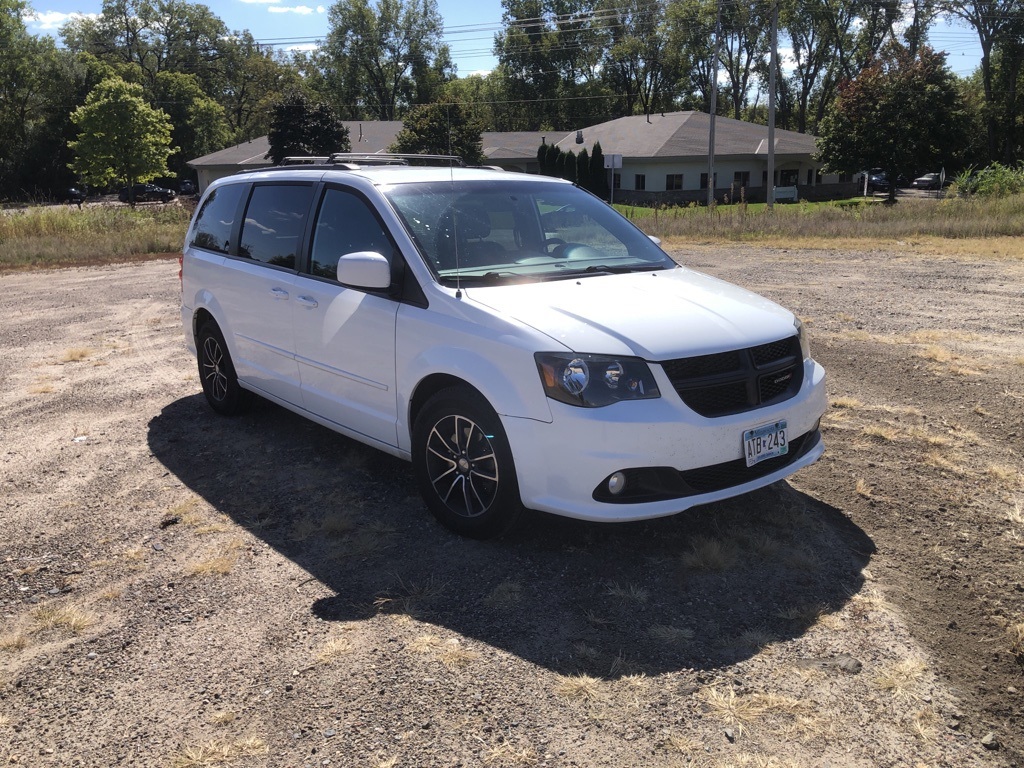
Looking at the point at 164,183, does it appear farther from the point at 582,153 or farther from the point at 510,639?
the point at 510,639

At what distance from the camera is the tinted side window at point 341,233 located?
15.8ft

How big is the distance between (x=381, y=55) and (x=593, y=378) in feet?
279

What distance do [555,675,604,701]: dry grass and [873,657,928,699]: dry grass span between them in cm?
104

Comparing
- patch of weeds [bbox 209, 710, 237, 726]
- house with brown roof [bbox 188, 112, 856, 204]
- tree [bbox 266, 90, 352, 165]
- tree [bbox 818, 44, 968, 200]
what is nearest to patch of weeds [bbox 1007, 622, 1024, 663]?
patch of weeds [bbox 209, 710, 237, 726]

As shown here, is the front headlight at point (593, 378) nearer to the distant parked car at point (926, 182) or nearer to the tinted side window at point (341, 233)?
the tinted side window at point (341, 233)

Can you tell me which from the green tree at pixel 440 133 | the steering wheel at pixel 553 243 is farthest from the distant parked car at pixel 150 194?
the steering wheel at pixel 553 243

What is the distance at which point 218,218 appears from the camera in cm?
655

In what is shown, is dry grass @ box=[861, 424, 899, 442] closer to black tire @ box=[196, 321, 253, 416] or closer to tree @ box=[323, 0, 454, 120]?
black tire @ box=[196, 321, 253, 416]

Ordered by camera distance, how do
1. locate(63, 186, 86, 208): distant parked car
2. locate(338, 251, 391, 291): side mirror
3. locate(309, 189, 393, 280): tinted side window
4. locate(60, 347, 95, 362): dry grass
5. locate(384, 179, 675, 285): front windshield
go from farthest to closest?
locate(63, 186, 86, 208): distant parked car, locate(60, 347, 95, 362): dry grass, locate(309, 189, 393, 280): tinted side window, locate(384, 179, 675, 285): front windshield, locate(338, 251, 391, 291): side mirror

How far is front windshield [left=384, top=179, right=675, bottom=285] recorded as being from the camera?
183 inches

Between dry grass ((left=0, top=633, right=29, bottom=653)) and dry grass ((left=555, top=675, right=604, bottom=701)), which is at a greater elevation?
dry grass ((left=555, top=675, right=604, bottom=701))

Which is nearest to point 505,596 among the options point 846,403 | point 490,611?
point 490,611

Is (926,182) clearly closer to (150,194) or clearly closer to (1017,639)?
(150,194)

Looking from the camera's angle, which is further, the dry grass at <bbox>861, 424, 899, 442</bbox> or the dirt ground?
the dry grass at <bbox>861, 424, 899, 442</bbox>
